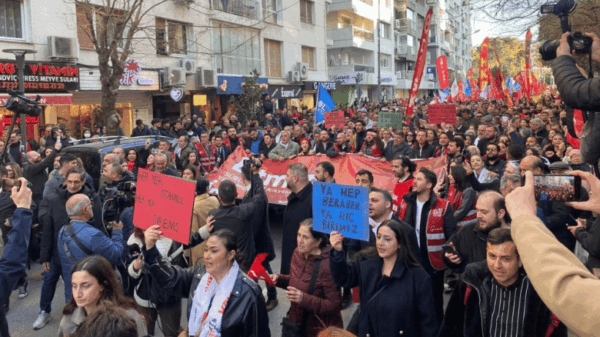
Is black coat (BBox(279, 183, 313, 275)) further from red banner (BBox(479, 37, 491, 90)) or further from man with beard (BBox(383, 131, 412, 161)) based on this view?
red banner (BBox(479, 37, 491, 90))

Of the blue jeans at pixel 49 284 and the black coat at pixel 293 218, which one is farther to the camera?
the blue jeans at pixel 49 284

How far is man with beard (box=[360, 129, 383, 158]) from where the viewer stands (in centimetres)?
1041

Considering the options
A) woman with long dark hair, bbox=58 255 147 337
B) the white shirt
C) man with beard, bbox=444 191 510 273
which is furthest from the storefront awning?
man with beard, bbox=444 191 510 273

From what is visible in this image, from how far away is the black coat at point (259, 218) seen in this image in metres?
5.95

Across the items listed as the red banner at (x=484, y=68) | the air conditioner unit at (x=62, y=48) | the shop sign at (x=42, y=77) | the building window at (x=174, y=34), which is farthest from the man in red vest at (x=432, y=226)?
the red banner at (x=484, y=68)

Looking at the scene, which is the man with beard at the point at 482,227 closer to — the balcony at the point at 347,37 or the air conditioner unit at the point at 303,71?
the air conditioner unit at the point at 303,71

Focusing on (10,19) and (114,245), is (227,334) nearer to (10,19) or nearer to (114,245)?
(114,245)

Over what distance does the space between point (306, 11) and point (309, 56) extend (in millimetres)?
2829

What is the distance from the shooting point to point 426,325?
11.4 ft

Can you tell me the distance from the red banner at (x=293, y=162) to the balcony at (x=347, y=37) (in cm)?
3340

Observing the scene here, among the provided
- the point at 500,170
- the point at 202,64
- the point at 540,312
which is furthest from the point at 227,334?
the point at 202,64

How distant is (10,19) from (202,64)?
9.15 m

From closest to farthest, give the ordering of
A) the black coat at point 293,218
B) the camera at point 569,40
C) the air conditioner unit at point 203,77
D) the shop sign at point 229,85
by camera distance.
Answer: the camera at point 569,40
the black coat at point 293,218
the air conditioner unit at point 203,77
the shop sign at point 229,85

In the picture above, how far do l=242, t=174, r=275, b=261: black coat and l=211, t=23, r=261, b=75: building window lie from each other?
64.0ft
